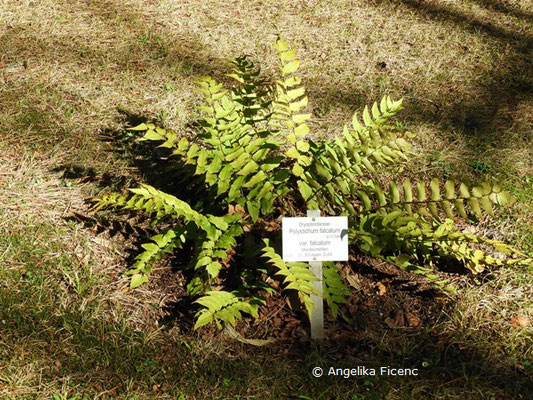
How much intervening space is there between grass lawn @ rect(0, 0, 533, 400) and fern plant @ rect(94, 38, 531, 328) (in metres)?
0.25

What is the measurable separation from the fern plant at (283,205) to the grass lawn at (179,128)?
25 centimetres

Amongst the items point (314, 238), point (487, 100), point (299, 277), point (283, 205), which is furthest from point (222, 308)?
point (487, 100)

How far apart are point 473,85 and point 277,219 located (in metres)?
2.36

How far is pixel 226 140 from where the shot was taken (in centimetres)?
287

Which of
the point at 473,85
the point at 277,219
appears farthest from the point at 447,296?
the point at 473,85

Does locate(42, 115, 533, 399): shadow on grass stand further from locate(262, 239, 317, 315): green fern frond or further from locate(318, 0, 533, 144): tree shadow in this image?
locate(318, 0, 533, 144): tree shadow

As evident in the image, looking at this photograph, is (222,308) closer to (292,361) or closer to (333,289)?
(292,361)

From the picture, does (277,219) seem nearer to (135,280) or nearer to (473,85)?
(135,280)

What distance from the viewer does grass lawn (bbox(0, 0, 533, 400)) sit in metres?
2.49

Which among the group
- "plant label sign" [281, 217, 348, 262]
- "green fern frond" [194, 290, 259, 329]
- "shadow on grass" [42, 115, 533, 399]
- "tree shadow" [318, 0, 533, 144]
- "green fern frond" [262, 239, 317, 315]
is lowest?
"shadow on grass" [42, 115, 533, 399]

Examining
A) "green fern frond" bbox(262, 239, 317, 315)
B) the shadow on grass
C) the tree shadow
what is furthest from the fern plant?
the tree shadow

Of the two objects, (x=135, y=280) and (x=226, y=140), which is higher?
(x=226, y=140)

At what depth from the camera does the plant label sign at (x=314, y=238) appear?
247 cm

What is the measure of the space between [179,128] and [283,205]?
1.18 m
